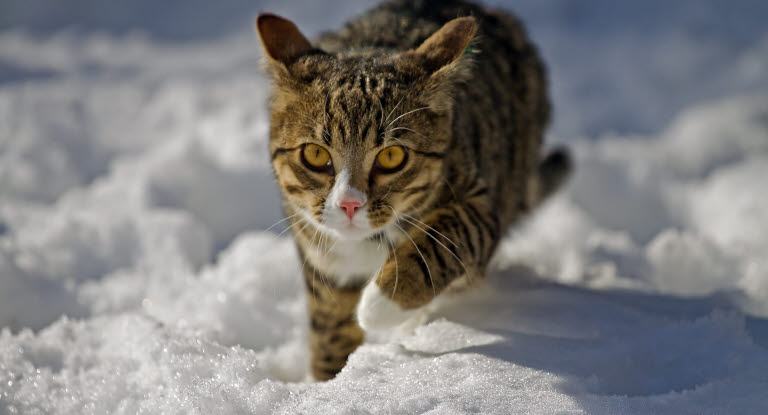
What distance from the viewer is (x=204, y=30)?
4512 millimetres

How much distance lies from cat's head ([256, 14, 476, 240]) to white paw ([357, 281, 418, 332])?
0.15m

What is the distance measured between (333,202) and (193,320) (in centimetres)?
73

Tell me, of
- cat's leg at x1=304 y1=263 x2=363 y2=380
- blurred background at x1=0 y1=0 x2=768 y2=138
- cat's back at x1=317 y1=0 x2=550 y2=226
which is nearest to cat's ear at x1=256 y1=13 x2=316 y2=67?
cat's back at x1=317 y1=0 x2=550 y2=226

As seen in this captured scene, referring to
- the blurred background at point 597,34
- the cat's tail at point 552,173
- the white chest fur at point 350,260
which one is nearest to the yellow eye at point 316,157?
the white chest fur at point 350,260

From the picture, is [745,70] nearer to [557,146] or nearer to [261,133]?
[557,146]

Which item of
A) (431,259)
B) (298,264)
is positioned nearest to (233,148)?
(298,264)

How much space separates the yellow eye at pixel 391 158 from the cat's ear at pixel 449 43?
0.24m

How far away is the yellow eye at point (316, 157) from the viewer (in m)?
1.45

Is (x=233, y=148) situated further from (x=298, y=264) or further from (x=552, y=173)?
(x=552, y=173)

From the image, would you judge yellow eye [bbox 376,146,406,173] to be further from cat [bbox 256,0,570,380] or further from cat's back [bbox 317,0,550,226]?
cat's back [bbox 317,0,550,226]

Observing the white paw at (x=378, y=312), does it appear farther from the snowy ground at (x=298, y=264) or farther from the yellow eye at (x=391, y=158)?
the yellow eye at (x=391, y=158)

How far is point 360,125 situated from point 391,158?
115 mm

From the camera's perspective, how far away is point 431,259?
1.50 meters

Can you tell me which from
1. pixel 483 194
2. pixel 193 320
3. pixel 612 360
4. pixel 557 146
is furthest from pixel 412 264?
pixel 557 146
